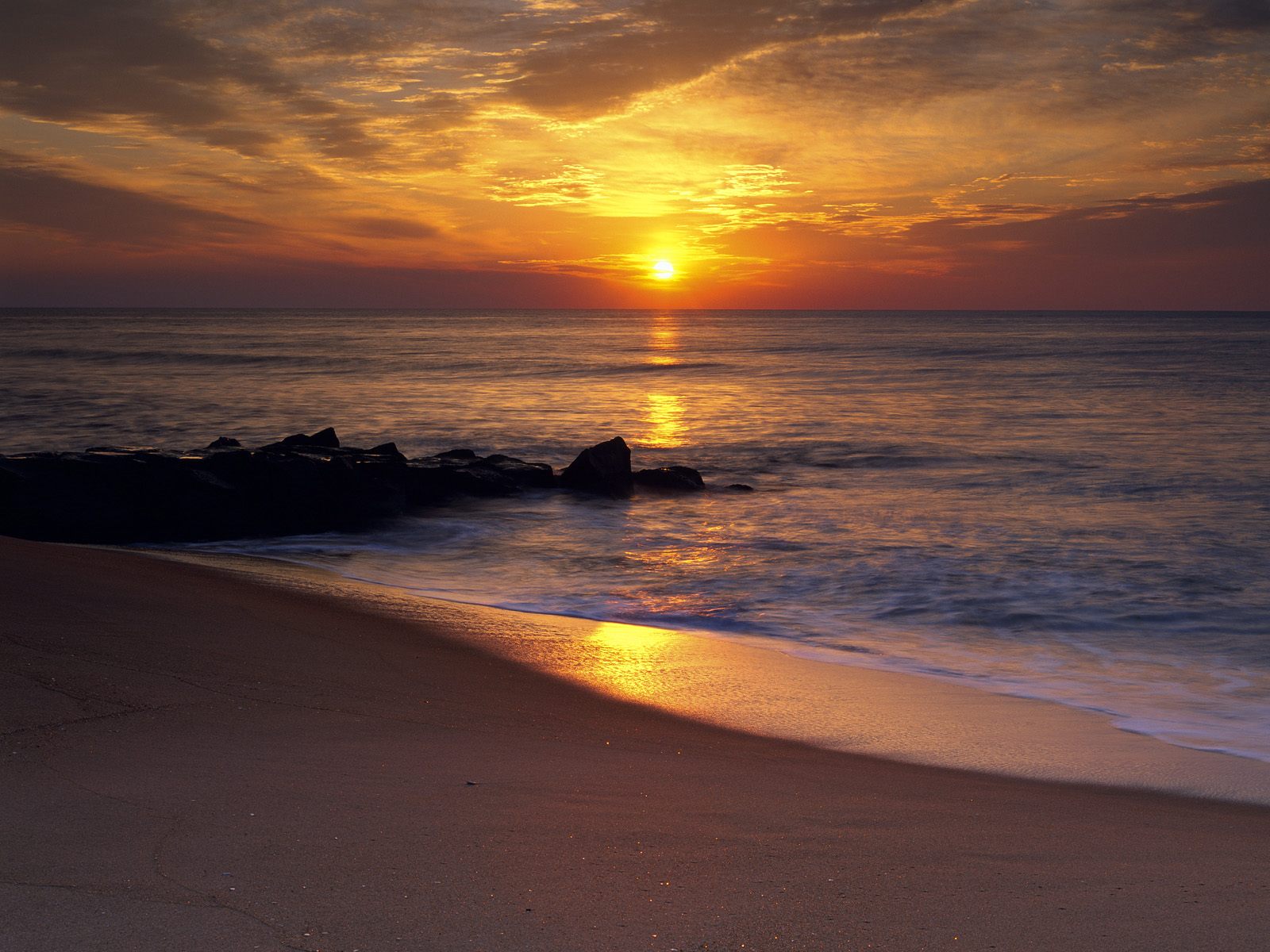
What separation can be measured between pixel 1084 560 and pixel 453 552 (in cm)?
722

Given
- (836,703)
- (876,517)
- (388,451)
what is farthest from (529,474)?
(836,703)

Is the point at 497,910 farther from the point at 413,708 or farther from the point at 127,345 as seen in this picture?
the point at 127,345

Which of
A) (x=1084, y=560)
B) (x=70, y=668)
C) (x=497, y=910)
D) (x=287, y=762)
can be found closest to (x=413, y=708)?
(x=287, y=762)

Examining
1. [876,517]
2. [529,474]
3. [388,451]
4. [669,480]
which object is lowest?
[876,517]

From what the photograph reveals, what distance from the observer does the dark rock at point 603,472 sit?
51.3ft

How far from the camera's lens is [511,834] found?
3287 millimetres

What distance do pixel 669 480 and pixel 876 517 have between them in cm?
380

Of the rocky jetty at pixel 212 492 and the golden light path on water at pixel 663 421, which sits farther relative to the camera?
the golden light path on water at pixel 663 421

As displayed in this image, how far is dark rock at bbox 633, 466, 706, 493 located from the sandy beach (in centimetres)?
1072

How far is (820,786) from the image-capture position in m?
4.21

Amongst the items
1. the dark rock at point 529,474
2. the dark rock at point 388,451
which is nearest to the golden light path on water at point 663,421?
the dark rock at point 529,474

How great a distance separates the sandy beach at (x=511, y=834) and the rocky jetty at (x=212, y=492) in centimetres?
665

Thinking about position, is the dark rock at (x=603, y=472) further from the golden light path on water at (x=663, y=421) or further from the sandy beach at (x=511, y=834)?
the sandy beach at (x=511, y=834)

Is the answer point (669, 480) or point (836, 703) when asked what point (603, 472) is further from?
point (836, 703)
